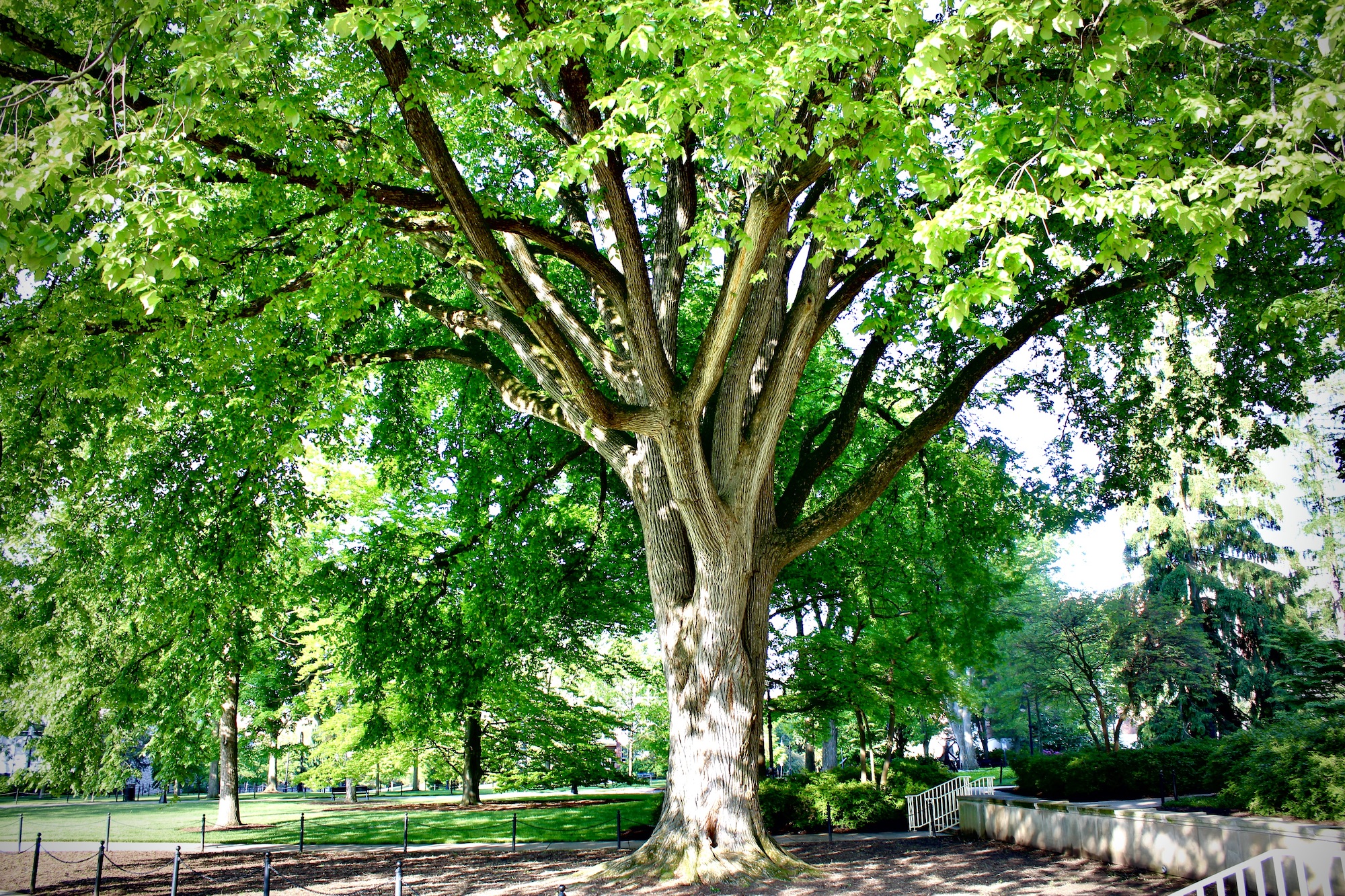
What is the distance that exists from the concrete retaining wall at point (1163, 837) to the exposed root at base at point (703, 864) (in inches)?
181

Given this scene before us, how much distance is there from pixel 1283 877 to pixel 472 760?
22.9 meters

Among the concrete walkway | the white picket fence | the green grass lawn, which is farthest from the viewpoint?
the green grass lawn

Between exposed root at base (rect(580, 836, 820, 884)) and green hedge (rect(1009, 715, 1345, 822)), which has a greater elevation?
exposed root at base (rect(580, 836, 820, 884))

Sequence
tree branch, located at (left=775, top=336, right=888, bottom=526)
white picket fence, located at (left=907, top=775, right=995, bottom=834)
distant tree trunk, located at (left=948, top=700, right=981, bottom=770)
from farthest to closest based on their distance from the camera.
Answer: distant tree trunk, located at (left=948, top=700, right=981, bottom=770) < white picket fence, located at (left=907, top=775, right=995, bottom=834) < tree branch, located at (left=775, top=336, right=888, bottom=526)

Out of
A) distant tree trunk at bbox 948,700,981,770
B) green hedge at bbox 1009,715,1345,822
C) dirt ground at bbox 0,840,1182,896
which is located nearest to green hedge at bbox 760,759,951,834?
dirt ground at bbox 0,840,1182,896

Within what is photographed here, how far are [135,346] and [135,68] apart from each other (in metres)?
3.05

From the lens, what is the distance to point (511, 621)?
13.8m

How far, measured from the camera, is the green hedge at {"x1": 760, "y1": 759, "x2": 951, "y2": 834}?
17.3 meters

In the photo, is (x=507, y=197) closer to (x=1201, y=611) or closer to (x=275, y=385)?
(x=275, y=385)

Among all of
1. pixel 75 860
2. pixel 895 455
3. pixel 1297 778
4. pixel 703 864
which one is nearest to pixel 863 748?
pixel 1297 778

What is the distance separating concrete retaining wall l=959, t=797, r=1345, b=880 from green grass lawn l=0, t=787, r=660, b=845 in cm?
769

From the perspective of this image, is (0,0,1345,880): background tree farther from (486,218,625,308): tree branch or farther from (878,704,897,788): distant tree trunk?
(878,704,897,788): distant tree trunk

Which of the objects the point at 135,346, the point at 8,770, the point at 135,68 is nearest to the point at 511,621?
the point at 135,346

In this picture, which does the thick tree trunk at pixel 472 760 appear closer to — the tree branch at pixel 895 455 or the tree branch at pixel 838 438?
Answer: the tree branch at pixel 838 438
